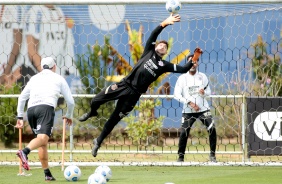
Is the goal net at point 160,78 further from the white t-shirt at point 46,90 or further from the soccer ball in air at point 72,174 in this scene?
the soccer ball in air at point 72,174

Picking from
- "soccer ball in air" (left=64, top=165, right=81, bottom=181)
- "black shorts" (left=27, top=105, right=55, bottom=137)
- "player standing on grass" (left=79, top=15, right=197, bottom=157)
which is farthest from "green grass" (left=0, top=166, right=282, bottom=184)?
"player standing on grass" (left=79, top=15, right=197, bottom=157)

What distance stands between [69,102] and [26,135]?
12.4 m

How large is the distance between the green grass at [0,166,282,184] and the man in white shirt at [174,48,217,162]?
84 cm

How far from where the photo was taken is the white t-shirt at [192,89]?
14.8 m

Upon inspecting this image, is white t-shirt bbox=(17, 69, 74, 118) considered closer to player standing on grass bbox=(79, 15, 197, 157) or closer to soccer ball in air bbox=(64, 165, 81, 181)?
soccer ball in air bbox=(64, 165, 81, 181)

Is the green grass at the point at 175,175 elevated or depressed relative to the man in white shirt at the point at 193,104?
depressed

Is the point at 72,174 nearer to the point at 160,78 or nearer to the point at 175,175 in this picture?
the point at 175,175

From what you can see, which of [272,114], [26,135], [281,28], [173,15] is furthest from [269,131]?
[26,135]

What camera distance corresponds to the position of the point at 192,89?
14.9 meters

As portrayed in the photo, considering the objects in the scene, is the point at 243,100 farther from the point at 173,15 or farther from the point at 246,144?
the point at 173,15

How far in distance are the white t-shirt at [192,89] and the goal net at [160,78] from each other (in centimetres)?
22

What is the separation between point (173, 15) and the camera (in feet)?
39.9

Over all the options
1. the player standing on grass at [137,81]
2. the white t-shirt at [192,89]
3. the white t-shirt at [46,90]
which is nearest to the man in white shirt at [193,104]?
the white t-shirt at [192,89]

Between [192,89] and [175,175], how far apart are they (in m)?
3.16
